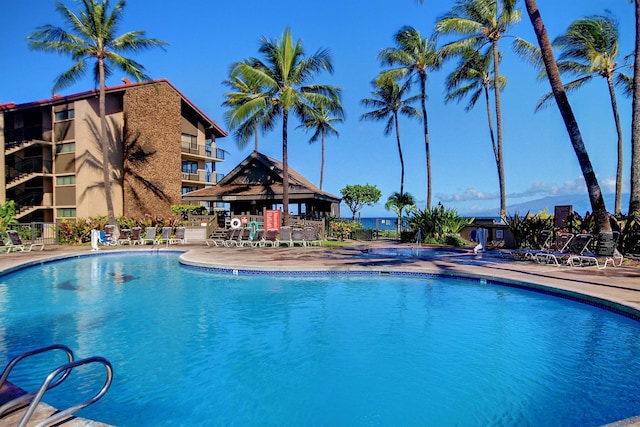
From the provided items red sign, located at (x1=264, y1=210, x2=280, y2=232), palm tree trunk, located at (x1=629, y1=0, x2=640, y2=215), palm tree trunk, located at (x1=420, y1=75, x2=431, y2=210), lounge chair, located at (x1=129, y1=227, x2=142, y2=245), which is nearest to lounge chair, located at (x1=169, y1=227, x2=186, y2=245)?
lounge chair, located at (x1=129, y1=227, x2=142, y2=245)

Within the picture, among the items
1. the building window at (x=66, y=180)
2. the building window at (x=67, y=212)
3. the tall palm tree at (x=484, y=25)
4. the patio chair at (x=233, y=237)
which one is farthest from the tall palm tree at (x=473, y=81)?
the building window at (x=67, y=212)

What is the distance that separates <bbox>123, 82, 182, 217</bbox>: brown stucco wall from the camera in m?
27.5

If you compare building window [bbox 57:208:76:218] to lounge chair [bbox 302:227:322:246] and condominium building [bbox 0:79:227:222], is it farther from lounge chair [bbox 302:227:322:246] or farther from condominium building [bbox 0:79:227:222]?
lounge chair [bbox 302:227:322:246]

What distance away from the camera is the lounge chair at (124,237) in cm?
2041

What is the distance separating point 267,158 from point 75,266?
14435mm

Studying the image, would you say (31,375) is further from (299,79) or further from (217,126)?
(217,126)

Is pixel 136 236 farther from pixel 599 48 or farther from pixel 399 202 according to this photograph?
pixel 599 48

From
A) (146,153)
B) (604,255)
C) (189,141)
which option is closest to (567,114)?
(604,255)

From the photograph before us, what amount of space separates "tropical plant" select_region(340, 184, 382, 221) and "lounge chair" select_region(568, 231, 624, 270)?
2450cm

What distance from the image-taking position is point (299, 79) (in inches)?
829

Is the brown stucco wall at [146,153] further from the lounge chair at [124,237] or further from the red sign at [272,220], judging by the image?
the red sign at [272,220]

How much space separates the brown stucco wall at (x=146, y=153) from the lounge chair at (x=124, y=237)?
5903mm

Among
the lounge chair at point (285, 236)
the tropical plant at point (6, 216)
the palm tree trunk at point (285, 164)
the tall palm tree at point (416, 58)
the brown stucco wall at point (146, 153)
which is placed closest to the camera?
the lounge chair at point (285, 236)

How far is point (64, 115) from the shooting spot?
91.4 ft
